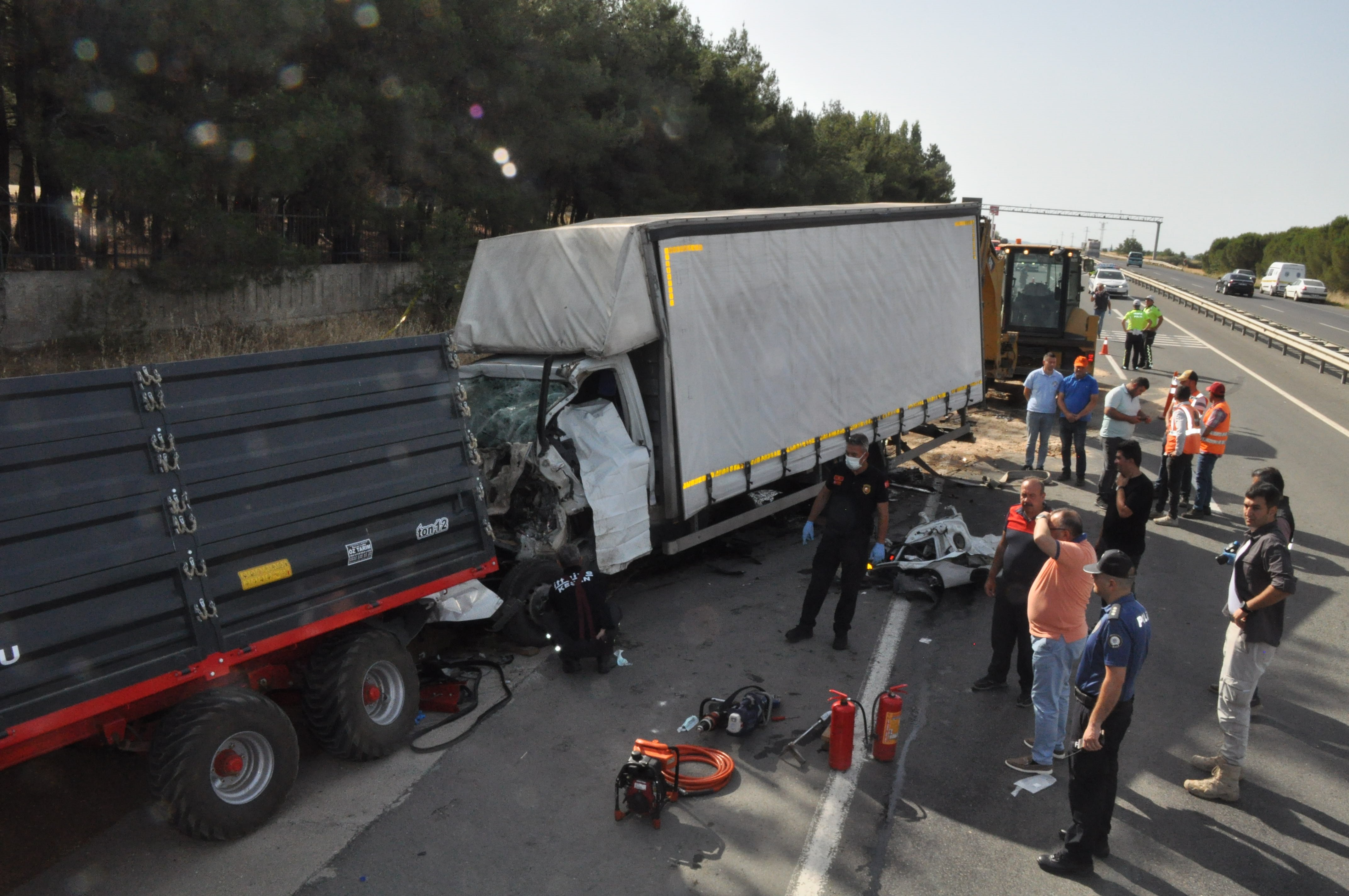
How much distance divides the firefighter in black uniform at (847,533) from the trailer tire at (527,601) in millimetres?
2093

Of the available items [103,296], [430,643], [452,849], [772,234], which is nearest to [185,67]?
[103,296]

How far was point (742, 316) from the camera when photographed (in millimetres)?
9242

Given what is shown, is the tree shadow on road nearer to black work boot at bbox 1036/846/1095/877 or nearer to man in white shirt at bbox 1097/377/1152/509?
black work boot at bbox 1036/846/1095/877

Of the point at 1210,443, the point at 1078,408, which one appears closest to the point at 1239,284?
the point at 1078,408

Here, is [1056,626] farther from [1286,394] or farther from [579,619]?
[1286,394]

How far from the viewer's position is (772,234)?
31.7ft

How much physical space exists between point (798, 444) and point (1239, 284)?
58099mm

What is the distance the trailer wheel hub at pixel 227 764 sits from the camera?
5.14m

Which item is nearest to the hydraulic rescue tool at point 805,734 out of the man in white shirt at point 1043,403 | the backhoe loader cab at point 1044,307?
the man in white shirt at point 1043,403

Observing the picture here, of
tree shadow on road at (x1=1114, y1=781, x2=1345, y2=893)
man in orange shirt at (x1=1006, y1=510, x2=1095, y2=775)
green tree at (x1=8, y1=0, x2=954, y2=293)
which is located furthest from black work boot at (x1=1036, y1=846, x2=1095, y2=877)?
green tree at (x1=8, y1=0, x2=954, y2=293)

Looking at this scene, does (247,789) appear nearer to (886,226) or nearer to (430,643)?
(430,643)

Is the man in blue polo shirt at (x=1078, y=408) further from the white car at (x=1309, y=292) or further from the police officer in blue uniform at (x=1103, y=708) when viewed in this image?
the white car at (x=1309, y=292)

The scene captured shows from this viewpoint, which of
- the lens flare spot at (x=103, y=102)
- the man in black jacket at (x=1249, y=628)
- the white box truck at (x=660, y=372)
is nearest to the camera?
the man in black jacket at (x=1249, y=628)

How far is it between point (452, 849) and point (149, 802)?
6.61ft
